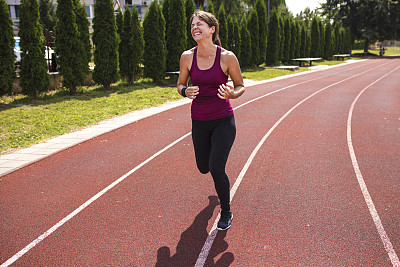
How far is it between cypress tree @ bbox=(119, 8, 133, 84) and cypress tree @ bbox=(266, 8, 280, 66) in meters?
18.8

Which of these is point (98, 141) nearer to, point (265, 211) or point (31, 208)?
point (31, 208)

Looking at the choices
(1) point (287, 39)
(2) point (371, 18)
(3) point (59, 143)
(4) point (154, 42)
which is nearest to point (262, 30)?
(1) point (287, 39)

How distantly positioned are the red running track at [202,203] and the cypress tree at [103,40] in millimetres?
7778

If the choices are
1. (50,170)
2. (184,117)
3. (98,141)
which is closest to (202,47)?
(50,170)

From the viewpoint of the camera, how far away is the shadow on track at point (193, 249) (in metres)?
3.23

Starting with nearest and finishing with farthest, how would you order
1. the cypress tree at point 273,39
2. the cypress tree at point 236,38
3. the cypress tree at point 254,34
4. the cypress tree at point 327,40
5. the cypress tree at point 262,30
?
the cypress tree at point 236,38 → the cypress tree at point 254,34 → the cypress tree at point 262,30 → the cypress tree at point 273,39 → the cypress tree at point 327,40

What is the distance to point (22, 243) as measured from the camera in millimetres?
3639

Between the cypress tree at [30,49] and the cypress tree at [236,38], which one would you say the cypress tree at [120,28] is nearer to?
the cypress tree at [30,49]

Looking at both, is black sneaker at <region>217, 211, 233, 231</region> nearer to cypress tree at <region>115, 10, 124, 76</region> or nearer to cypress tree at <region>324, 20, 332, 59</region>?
cypress tree at <region>115, 10, 124, 76</region>

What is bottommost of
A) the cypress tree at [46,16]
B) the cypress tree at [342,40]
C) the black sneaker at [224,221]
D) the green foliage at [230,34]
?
the black sneaker at [224,221]

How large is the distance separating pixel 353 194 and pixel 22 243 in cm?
421

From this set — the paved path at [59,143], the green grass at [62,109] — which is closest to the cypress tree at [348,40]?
the green grass at [62,109]

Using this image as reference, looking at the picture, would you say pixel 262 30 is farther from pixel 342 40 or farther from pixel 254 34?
pixel 342 40

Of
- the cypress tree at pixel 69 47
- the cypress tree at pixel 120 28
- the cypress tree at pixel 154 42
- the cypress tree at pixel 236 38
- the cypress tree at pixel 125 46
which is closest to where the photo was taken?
the cypress tree at pixel 69 47
